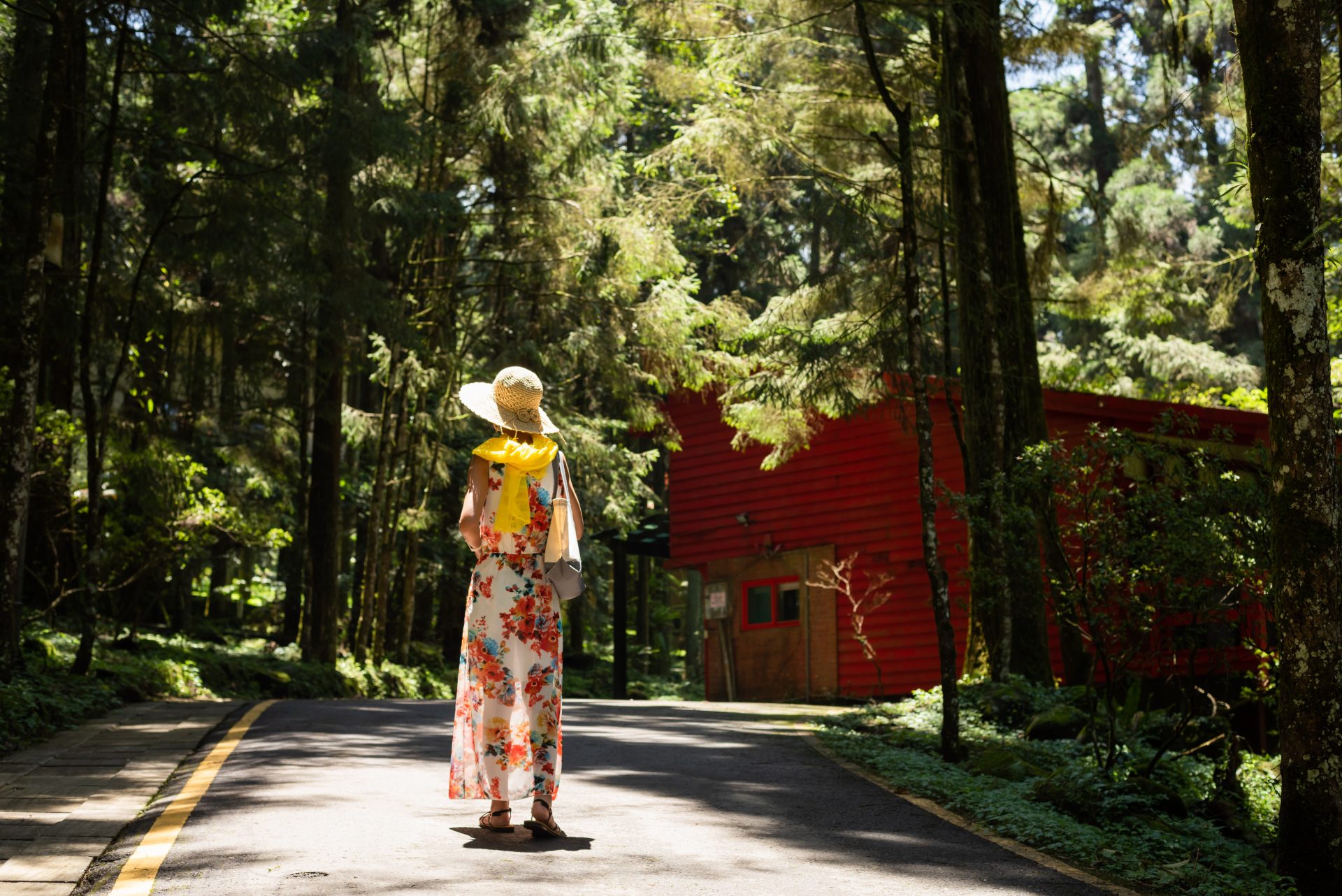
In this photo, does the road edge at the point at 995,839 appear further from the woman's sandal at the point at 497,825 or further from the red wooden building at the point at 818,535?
the red wooden building at the point at 818,535

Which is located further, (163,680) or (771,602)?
(771,602)

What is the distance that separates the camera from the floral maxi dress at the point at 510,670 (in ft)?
19.5

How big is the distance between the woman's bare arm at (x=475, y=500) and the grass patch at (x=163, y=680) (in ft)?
15.6

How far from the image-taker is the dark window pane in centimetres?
2322

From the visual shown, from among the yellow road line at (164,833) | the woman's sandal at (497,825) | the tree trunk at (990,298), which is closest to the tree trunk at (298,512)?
the tree trunk at (990,298)

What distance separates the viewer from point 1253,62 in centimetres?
693

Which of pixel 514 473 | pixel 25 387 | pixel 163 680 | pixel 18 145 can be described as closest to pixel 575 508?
pixel 514 473

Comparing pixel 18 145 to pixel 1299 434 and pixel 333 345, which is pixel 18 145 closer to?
pixel 333 345

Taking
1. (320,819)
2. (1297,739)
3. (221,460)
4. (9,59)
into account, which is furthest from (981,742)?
(221,460)

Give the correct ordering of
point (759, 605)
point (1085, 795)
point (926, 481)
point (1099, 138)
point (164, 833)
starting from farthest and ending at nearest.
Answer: point (1099, 138), point (759, 605), point (926, 481), point (1085, 795), point (164, 833)

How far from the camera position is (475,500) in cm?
609

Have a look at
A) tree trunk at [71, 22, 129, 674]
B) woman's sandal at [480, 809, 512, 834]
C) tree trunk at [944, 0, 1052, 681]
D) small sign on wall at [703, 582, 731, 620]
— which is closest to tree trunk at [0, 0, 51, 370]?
tree trunk at [71, 22, 129, 674]

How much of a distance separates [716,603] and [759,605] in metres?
0.77

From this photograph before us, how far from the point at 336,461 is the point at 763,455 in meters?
7.15
